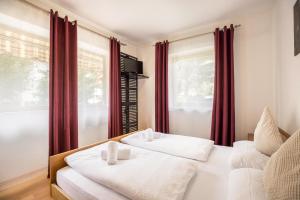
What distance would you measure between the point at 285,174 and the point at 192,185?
0.60m

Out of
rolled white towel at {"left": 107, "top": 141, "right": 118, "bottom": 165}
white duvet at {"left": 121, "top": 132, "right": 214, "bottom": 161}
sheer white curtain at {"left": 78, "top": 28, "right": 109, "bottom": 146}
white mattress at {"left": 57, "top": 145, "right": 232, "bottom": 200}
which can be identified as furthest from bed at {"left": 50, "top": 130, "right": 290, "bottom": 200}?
sheer white curtain at {"left": 78, "top": 28, "right": 109, "bottom": 146}

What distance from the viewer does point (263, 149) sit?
129 centimetres

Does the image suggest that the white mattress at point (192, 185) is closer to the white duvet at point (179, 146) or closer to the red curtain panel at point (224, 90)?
the white duvet at point (179, 146)

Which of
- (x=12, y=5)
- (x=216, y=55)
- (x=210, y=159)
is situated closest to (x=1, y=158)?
(x=12, y=5)

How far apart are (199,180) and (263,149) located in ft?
2.12

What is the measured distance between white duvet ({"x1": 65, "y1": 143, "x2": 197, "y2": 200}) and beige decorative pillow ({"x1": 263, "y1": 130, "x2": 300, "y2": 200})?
1.66ft

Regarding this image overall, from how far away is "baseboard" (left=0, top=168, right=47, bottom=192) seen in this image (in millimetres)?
1730

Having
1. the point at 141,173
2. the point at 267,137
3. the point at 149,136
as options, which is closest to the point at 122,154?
the point at 141,173

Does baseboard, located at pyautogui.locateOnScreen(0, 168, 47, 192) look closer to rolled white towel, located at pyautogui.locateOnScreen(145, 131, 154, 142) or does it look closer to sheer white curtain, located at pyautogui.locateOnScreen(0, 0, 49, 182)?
sheer white curtain, located at pyautogui.locateOnScreen(0, 0, 49, 182)

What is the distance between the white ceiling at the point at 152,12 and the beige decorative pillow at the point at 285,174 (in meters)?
2.10

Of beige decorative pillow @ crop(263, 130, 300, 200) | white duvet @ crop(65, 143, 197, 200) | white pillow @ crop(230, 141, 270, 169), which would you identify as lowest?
white duvet @ crop(65, 143, 197, 200)

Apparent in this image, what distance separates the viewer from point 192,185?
3.70ft

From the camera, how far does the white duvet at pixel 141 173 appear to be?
98cm

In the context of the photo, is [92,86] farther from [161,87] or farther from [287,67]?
[287,67]
